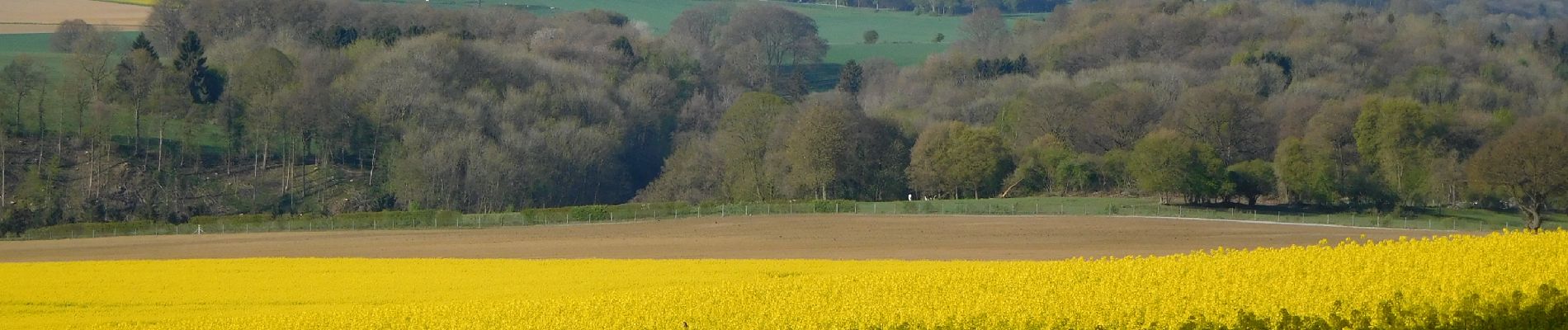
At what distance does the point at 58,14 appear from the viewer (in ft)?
423

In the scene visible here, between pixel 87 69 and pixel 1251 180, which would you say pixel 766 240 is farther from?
pixel 87 69

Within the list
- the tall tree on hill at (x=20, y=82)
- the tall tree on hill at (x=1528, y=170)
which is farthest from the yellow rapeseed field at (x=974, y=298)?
the tall tree on hill at (x=20, y=82)

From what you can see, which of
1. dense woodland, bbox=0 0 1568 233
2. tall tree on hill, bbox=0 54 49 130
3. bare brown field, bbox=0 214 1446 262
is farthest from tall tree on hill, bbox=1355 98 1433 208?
tall tree on hill, bbox=0 54 49 130

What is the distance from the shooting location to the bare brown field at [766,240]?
56094mm

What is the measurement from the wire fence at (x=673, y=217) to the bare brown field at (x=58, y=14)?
55.2 metres

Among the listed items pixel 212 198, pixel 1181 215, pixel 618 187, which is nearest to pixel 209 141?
pixel 212 198

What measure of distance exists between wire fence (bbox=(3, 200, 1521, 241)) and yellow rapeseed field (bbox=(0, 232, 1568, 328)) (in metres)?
34.1

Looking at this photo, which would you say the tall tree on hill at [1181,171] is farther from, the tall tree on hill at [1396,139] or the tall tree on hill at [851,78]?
the tall tree on hill at [851,78]

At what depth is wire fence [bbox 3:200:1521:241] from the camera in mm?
72188

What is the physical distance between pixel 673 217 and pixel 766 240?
44.5 feet

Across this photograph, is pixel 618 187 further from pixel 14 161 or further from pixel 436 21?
pixel 436 21

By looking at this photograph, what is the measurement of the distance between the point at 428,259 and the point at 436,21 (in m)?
101

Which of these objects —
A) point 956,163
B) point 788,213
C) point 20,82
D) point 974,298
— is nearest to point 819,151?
point 956,163

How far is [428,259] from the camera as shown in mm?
47375
